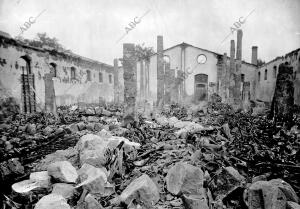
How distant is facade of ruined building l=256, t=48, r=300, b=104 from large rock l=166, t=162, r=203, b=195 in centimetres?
1508

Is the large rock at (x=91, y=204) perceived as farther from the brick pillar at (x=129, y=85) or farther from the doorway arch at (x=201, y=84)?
the doorway arch at (x=201, y=84)

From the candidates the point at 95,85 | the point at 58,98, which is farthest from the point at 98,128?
the point at 95,85

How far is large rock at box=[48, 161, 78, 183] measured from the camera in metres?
3.68

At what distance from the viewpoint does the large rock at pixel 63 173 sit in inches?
145

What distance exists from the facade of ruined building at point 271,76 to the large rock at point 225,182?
14.7 m

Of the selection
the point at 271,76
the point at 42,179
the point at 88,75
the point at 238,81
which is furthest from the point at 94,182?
the point at 271,76

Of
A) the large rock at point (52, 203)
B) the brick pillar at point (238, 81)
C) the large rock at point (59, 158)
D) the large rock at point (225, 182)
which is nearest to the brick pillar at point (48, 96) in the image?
the large rock at point (59, 158)

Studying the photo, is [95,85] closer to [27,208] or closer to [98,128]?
[98,128]

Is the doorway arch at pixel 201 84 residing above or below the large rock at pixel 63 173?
above

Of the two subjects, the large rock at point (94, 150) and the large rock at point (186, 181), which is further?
the large rock at point (94, 150)

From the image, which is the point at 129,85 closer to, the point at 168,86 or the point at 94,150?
the point at 94,150

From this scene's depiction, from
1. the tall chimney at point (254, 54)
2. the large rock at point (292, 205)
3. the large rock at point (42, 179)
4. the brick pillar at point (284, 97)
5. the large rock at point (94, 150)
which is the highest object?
the tall chimney at point (254, 54)

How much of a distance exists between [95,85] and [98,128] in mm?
19890

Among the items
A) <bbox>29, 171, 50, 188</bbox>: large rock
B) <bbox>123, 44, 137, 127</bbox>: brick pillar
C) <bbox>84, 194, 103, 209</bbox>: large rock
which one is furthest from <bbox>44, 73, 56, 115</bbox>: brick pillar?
<bbox>84, 194, 103, 209</bbox>: large rock
